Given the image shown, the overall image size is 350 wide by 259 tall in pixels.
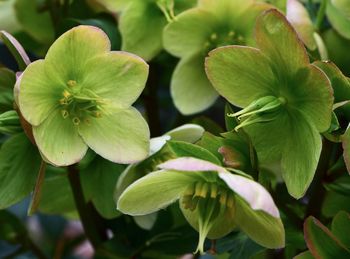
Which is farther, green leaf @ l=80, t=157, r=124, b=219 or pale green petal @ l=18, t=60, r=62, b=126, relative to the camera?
green leaf @ l=80, t=157, r=124, b=219

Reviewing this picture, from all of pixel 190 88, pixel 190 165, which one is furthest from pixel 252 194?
pixel 190 88

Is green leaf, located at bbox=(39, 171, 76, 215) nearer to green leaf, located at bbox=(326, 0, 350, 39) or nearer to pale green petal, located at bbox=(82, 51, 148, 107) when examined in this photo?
pale green petal, located at bbox=(82, 51, 148, 107)

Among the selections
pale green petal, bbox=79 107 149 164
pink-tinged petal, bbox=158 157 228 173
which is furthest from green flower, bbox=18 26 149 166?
pink-tinged petal, bbox=158 157 228 173

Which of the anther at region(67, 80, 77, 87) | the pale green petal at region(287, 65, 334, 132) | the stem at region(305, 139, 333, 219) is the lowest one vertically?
the stem at region(305, 139, 333, 219)

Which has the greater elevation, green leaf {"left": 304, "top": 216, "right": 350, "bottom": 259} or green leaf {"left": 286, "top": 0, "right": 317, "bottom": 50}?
green leaf {"left": 286, "top": 0, "right": 317, "bottom": 50}

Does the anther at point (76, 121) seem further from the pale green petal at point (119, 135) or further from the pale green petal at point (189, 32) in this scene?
the pale green petal at point (189, 32)

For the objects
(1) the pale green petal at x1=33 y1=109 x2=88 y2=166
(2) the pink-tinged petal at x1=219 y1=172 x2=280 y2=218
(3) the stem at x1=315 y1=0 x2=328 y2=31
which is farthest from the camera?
(3) the stem at x1=315 y1=0 x2=328 y2=31

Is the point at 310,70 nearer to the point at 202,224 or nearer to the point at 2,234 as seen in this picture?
the point at 202,224
